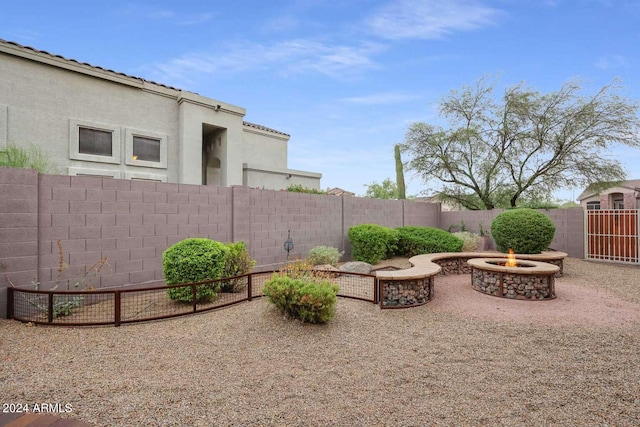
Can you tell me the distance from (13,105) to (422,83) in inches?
496

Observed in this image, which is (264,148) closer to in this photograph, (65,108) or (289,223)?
(289,223)

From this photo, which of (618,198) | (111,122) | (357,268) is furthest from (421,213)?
(618,198)

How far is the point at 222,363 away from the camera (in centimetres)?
350

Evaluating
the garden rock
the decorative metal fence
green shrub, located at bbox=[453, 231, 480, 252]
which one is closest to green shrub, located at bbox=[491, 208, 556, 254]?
green shrub, located at bbox=[453, 231, 480, 252]

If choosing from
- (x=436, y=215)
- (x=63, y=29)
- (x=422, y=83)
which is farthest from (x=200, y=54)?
(x=436, y=215)

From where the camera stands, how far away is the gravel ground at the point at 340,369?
262 centimetres

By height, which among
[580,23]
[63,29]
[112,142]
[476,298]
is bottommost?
[476,298]

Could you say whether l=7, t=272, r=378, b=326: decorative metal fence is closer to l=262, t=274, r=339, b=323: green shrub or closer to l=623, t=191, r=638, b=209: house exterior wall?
l=262, t=274, r=339, b=323: green shrub

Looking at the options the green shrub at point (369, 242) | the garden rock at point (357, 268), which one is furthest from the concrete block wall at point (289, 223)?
the garden rock at point (357, 268)

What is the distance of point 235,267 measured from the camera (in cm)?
648

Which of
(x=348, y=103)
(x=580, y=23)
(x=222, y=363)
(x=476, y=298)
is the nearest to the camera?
(x=222, y=363)

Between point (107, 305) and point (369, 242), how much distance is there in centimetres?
705

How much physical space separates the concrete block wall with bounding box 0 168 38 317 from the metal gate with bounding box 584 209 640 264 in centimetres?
1564

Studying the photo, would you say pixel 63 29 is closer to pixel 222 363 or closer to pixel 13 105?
pixel 13 105
